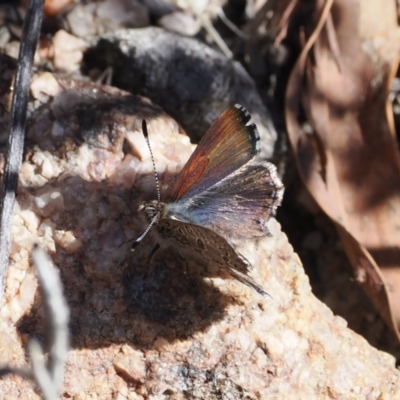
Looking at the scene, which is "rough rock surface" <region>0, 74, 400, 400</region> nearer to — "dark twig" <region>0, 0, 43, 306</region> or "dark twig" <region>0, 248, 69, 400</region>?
"dark twig" <region>0, 0, 43, 306</region>

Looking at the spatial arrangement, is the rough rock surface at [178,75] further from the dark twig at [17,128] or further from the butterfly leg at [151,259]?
the butterfly leg at [151,259]

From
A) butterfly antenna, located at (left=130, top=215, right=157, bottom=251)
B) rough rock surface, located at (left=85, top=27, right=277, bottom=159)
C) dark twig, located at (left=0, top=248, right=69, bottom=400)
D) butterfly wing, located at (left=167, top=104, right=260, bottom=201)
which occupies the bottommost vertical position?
butterfly antenna, located at (left=130, top=215, right=157, bottom=251)

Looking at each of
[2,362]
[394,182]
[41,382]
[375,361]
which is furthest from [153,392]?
[394,182]

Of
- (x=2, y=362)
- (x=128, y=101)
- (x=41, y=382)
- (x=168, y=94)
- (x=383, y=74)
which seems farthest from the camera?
(x=383, y=74)

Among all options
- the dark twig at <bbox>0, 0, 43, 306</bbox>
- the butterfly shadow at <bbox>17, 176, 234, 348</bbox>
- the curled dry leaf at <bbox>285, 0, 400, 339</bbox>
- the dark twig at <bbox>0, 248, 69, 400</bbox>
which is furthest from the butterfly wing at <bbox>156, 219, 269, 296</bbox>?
the curled dry leaf at <bbox>285, 0, 400, 339</bbox>

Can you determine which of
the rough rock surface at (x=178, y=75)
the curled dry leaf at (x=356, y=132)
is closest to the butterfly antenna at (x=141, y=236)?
the rough rock surface at (x=178, y=75)

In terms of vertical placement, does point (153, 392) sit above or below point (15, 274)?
below

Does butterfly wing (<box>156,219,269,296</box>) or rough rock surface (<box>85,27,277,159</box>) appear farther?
rough rock surface (<box>85,27,277,159</box>)

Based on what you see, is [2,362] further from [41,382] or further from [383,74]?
[383,74]

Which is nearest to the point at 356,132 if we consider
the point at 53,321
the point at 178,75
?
the point at 178,75
